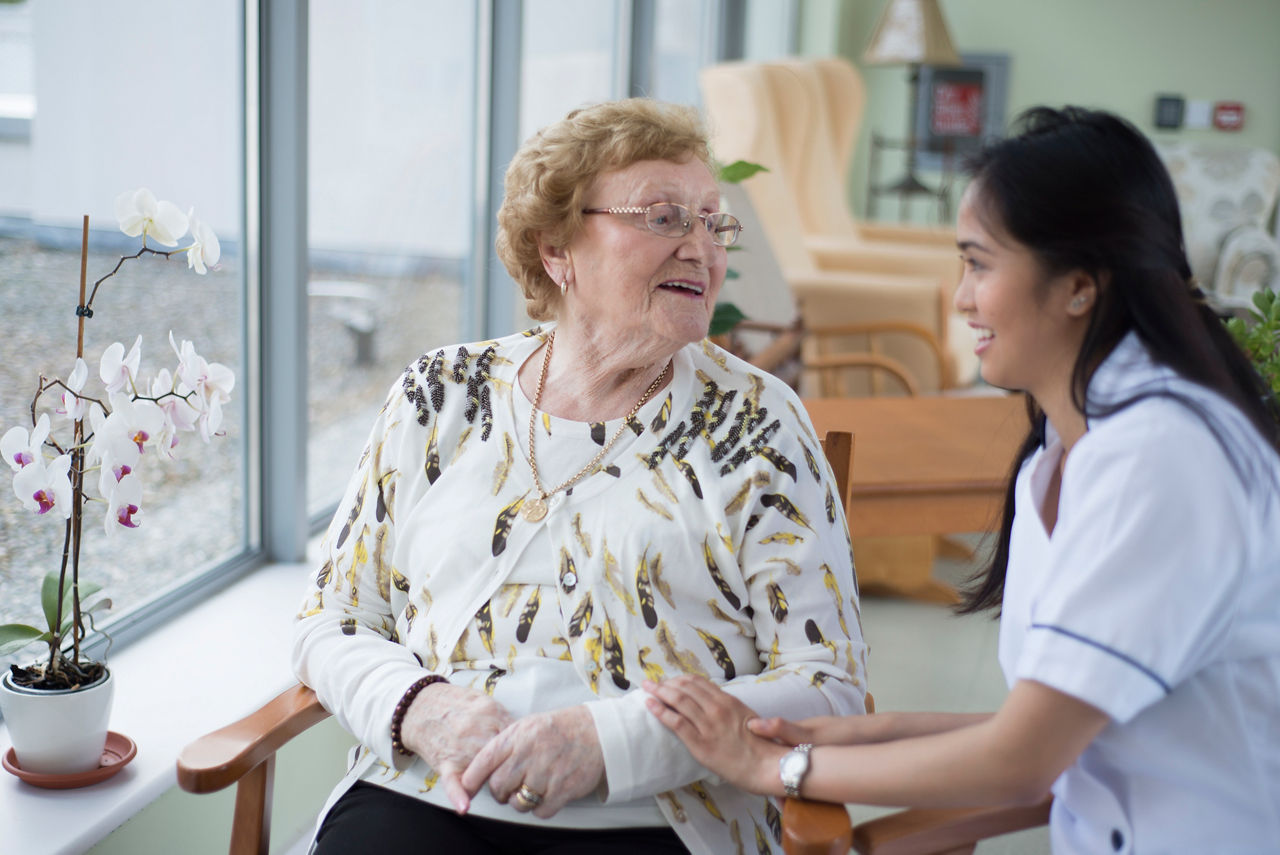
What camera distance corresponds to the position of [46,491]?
1.28 m

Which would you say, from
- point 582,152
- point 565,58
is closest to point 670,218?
point 582,152

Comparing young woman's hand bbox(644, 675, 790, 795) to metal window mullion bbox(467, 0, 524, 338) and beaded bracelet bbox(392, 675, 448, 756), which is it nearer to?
beaded bracelet bbox(392, 675, 448, 756)

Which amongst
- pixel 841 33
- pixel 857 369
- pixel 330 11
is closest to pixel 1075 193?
pixel 330 11

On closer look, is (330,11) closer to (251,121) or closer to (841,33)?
(251,121)

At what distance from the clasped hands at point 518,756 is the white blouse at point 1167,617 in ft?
1.55

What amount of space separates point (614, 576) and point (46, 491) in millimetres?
645

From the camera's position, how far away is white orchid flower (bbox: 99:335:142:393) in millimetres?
1261

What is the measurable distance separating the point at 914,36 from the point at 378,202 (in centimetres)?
447

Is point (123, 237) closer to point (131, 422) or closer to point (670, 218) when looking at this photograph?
point (131, 422)

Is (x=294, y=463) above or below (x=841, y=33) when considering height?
below

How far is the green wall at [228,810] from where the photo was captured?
1.48m

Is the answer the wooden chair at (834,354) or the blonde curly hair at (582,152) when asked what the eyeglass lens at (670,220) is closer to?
the blonde curly hair at (582,152)

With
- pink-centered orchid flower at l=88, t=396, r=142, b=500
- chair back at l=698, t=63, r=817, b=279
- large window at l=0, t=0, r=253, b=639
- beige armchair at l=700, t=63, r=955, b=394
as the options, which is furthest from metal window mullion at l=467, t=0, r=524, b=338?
pink-centered orchid flower at l=88, t=396, r=142, b=500

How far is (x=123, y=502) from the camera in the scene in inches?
50.3
